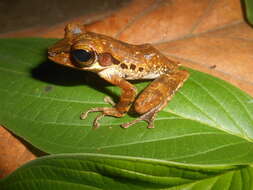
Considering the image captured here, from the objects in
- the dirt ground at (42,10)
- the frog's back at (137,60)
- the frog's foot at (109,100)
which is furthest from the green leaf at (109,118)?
the dirt ground at (42,10)

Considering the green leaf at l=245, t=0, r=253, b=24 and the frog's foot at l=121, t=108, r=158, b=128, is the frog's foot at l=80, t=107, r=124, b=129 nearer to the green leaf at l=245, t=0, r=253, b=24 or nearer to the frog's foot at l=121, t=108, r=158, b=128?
the frog's foot at l=121, t=108, r=158, b=128

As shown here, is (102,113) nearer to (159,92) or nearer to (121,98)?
(121,98)

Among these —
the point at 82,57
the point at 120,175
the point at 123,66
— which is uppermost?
the point at 82,57

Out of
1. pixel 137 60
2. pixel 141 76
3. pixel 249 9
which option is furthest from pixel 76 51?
pixel 249 9

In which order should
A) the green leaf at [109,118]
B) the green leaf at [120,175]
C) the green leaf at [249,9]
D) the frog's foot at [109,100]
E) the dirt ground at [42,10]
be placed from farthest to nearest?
the dirt ground at [42,10]
the green leaf at [249,9]
the frog's foot at [109,100]
the green leaf at [109,118]
the green leaf at [120,175]

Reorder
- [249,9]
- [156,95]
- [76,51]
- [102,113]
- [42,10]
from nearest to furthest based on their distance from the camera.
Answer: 1. [76,51]
2. [102,113]
3. [156,95]
4. [249,9]
5. [42,10]

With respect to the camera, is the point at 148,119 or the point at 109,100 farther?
the point at 109,100

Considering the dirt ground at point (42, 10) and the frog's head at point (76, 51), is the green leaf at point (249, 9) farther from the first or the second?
the frog's head at point (76, 51)
